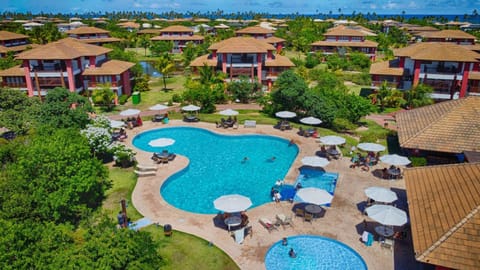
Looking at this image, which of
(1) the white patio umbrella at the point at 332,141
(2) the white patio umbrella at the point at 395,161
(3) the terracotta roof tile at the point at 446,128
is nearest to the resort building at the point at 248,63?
(1) the white patio umbrella at the point at 332,141

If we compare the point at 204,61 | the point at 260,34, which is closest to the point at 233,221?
the point at 204,61

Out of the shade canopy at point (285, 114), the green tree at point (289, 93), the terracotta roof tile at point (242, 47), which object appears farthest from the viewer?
the terracotta roof tile at point (242, 47)

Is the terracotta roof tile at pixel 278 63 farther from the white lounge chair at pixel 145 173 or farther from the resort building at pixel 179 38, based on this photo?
the resort building at pixel 179 38

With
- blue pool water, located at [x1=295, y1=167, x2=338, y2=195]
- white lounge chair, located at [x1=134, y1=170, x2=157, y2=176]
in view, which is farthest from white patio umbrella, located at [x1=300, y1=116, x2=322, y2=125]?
white lounge chair, located at [x1=134, y1=170, x2=157, y2=176]

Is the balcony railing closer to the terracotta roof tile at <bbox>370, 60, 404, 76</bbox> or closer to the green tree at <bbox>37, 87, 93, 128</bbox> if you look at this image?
the green tree at <bbox>37, 87, 93, 128</bbox>

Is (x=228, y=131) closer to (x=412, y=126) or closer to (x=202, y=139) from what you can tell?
(x=202, y=139)

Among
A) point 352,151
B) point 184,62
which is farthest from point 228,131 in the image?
point 184,62

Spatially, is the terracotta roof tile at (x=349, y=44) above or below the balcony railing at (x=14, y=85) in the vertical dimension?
above
